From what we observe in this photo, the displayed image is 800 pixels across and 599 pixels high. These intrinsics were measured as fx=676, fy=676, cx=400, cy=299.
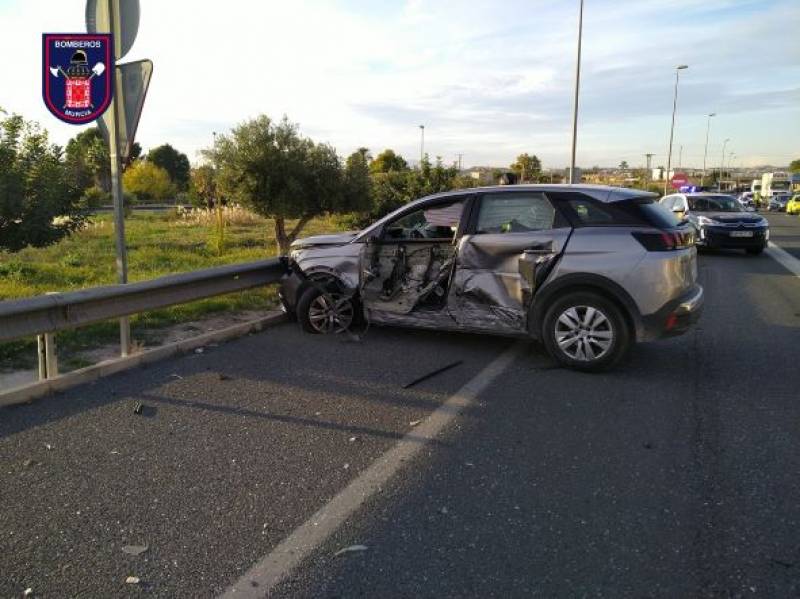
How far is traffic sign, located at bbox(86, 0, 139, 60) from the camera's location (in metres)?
5.99

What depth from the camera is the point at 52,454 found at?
4.15 metres

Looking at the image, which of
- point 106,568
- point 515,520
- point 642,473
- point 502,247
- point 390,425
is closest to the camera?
point 106,568

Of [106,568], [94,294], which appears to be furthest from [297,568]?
[94,294]

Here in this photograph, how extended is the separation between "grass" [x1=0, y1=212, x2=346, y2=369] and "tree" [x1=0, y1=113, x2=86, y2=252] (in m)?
0.77

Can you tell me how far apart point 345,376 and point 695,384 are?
3.00 metres

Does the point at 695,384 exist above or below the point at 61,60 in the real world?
below

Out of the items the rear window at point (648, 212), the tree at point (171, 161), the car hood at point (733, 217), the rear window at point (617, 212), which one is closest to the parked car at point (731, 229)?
the car hood at point (733, 217)

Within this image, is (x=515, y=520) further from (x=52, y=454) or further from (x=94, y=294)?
(x=94, y=294)

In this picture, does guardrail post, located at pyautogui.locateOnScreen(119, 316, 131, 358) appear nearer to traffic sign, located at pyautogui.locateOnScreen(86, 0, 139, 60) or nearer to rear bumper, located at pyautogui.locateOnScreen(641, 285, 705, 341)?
traffic sign, located at pyautogui.locateOnScreen(86, 0, 139, 60)

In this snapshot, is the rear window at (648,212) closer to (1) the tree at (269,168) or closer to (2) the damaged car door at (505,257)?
(2) the damaged car door at (505,257)

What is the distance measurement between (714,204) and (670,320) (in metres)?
15.6

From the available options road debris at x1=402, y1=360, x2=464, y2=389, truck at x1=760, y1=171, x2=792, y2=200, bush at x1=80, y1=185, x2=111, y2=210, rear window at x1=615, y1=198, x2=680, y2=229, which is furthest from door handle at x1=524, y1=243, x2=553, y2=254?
truck at x1=760, y1=171, x2=792, y2=200

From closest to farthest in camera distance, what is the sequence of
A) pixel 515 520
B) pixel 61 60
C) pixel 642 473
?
1. pixel 515 520
2. pixel 642 473
3. pixel 61 60

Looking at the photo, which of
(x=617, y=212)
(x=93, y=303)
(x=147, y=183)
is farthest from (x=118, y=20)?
(x=147, y=183)
